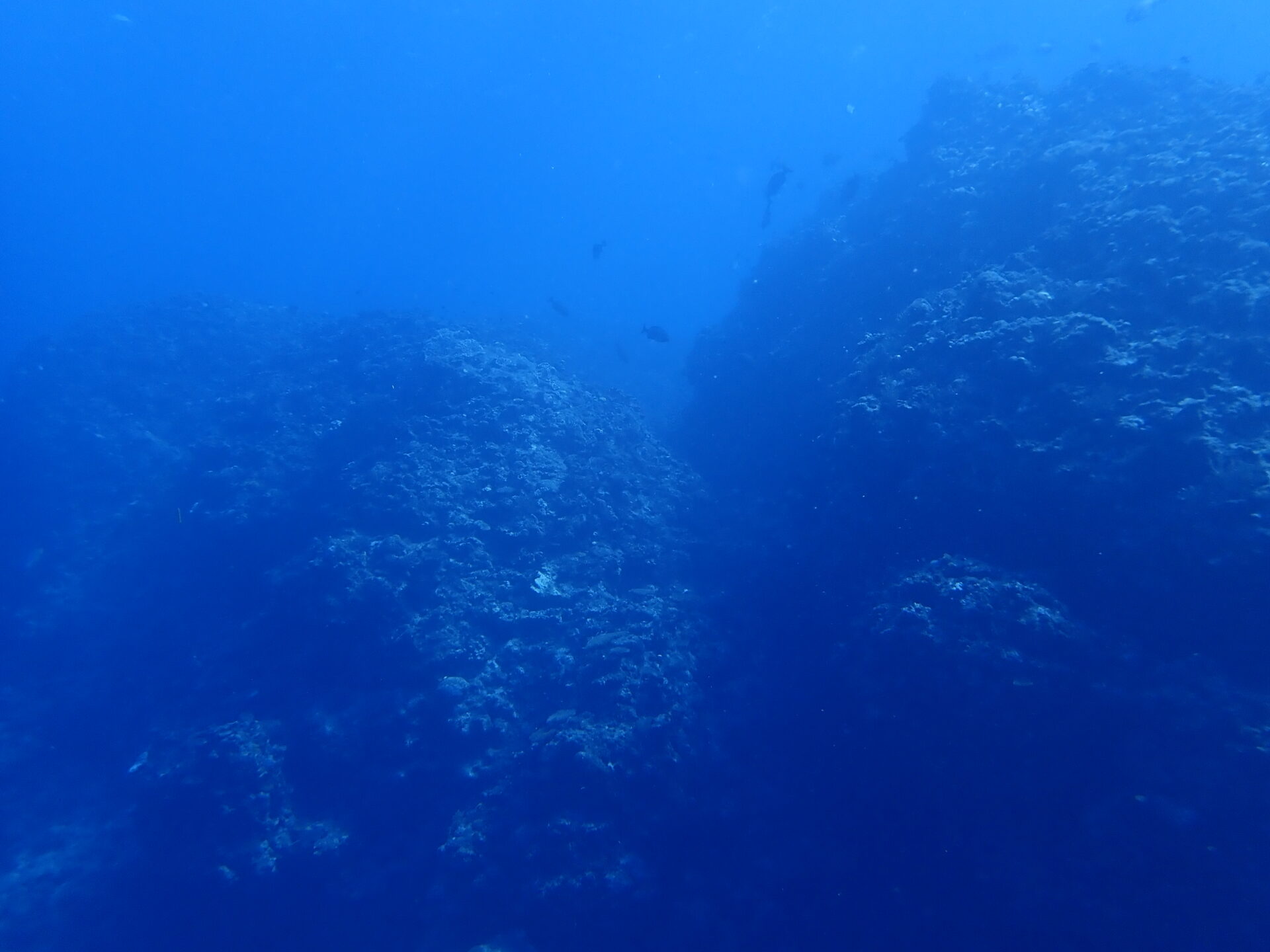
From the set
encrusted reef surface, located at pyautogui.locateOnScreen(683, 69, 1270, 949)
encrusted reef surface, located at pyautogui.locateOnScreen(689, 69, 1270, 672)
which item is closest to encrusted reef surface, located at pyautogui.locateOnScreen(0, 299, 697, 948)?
encrusted reef surface, located at pyautogui.locateOnScreen(683, 69, 1270, 949)

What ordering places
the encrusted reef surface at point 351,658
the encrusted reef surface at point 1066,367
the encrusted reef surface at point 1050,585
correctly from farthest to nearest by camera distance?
the encrusted reef surface at point 351,658 → the encrusted reef surface at point 1066,367 → the encrusted reef surface at point 1050,585

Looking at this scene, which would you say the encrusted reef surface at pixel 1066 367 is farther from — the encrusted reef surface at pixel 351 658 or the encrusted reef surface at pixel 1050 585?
the encrusted reef surface at pixel 351 658

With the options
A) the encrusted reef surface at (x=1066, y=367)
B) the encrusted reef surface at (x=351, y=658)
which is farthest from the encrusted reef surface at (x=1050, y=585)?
the encrusted reef surface at (x=351, y=658)

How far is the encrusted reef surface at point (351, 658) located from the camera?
29.5ft

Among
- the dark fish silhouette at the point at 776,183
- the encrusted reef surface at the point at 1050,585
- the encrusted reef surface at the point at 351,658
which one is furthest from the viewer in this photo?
the dark fish silhouette at the point at 776,183

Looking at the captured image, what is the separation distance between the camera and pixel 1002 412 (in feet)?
31.4

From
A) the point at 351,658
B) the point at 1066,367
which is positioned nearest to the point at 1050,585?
the point at 1066,367

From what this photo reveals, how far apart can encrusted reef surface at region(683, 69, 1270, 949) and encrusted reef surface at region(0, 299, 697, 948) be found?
260 centimetres

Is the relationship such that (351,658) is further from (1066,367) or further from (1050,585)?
(1066,367)

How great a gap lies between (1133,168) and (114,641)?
78.3ft

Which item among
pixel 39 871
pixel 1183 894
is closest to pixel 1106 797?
pixel 1183 894

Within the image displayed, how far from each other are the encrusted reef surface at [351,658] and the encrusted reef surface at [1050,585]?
2597 millimetres

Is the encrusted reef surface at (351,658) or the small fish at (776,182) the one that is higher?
the small fish at (776,182)

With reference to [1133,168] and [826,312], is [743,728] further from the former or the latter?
[1133,168]
